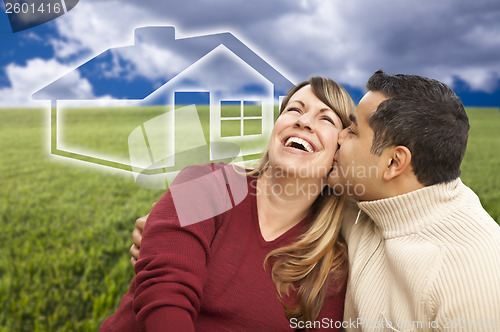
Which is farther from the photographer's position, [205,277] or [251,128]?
[251,128]

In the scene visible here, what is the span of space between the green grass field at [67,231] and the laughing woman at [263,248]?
196 centimetres

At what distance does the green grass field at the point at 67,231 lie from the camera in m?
3.59

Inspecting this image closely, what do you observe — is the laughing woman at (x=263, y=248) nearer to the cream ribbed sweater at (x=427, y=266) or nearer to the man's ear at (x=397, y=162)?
the cream ribbed sweater at (x=427, y=266)

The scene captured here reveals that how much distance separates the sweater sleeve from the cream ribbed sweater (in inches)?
26.5

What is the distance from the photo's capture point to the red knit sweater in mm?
1566

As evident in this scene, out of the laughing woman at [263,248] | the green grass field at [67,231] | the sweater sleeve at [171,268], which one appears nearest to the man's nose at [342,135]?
the laughing woman at [263,248]

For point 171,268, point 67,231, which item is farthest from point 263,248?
point 67,231

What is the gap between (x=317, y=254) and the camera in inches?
78.5

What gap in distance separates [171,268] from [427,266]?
92cm

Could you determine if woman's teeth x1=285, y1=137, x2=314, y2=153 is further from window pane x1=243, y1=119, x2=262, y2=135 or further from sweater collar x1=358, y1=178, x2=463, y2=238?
window pane x1=243, y1=119, x2=262, y2=135

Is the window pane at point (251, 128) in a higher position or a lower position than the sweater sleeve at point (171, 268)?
higher

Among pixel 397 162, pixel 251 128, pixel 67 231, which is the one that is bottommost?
pixel 67 231

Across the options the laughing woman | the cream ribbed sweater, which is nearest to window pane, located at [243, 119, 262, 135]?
the laughing woman

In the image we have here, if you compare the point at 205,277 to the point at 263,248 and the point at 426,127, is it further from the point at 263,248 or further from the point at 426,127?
the point at 426,127
